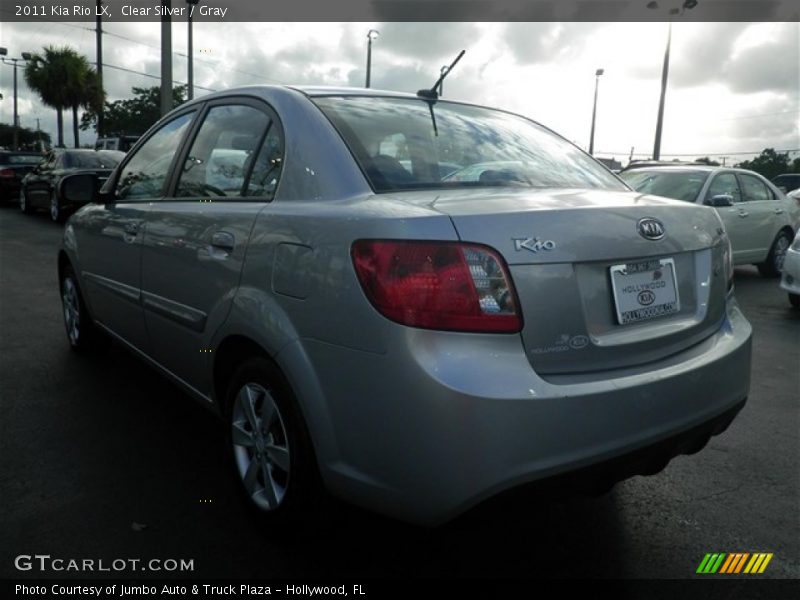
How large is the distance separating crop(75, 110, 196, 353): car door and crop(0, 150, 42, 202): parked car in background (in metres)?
16.0

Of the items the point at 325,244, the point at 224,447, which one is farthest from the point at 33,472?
the point at 325,244

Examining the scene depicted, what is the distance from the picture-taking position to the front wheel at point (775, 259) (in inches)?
395

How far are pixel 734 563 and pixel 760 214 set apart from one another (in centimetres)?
835

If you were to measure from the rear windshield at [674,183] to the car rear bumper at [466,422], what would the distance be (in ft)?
23.5

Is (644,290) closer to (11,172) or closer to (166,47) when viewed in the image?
(166,47)

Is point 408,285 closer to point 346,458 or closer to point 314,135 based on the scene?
point 346,458

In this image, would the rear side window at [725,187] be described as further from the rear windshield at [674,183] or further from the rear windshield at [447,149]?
the rear windshield at [447,149]

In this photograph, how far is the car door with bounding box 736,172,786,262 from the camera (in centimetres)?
Result: 949

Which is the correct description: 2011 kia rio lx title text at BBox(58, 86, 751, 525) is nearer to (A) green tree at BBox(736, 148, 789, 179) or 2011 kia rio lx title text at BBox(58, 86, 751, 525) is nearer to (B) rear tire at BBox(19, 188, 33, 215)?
(B) rear tire at BBox(19, 188, 33, 215)

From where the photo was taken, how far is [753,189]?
975 centimetres

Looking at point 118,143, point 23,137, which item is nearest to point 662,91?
point 118,143

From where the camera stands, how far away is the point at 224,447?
338 cm

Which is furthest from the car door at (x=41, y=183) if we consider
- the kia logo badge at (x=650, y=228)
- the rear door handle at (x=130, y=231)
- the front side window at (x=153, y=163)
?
the kia logo badge at (x=650, y=228)

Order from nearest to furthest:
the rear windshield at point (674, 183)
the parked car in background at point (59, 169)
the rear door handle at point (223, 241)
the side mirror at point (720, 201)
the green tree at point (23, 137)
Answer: the rear door handle at point (223, 241) → the side mirror at point (720, 201) → the rear windshield at point (674, 183) → the parked car in background at point (59, 169) → the green tree at point (23, 137)
